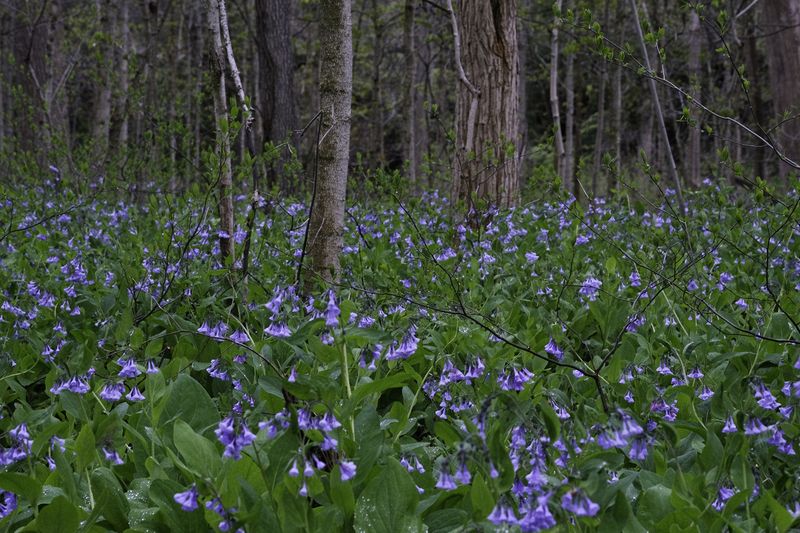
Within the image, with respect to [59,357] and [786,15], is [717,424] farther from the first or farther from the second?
[786,15]

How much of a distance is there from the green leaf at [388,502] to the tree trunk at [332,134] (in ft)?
5.65

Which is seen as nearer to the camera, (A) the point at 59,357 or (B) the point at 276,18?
(A) the point at 59,357

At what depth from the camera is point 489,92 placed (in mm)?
6535

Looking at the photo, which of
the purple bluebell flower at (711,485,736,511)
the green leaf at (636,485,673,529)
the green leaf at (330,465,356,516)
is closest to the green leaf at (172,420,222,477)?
the green leaf at (330,465,356,516)

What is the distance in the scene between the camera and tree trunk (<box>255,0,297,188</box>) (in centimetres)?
979

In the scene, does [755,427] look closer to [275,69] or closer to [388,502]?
[388,502]

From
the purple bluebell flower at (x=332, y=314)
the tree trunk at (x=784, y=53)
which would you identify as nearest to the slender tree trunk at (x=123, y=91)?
the tree trunk at (x=784, y=53)

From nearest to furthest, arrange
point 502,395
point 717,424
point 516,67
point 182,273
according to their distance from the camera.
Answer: point 502,395 → point 717,424 → point 182,273 → point 516,67

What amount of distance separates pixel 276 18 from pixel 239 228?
18.3 feet

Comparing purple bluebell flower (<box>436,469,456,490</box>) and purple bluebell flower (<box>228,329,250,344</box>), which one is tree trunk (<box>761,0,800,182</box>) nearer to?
purple bluebell flower (<box>228,329,250,344</box>)

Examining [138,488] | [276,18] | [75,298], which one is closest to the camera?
[138,488]

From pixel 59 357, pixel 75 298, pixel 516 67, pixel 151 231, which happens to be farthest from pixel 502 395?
pixel 516 67

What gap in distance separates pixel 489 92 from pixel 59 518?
553 cm

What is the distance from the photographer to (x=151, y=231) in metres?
6.10
